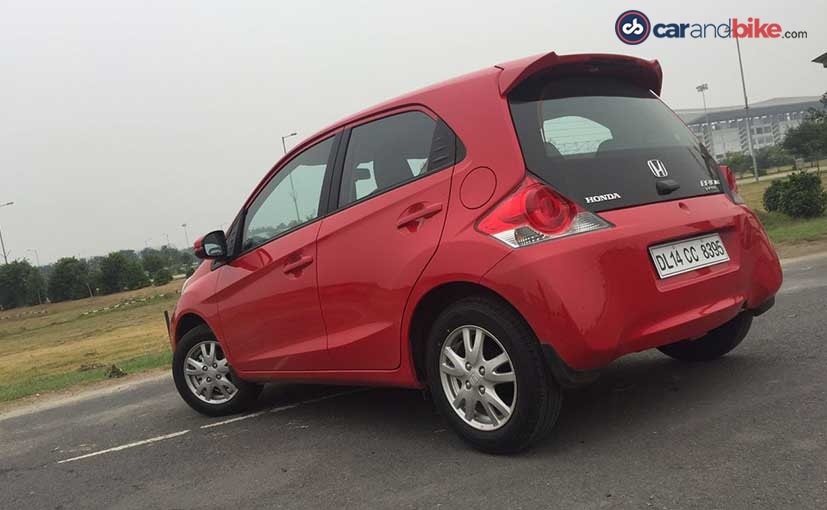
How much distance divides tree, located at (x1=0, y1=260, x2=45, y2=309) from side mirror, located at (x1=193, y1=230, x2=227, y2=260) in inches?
4329

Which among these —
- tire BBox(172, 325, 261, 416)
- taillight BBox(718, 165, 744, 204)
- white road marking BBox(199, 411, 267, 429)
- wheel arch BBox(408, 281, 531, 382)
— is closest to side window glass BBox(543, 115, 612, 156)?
wheel arch BBox(408, 281, 531, 382)

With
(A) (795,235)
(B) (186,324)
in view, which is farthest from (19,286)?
(B) (186,324)

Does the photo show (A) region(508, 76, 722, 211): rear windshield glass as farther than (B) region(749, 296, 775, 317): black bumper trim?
No

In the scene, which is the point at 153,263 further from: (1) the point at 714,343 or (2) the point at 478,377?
(2) the point at 478,377

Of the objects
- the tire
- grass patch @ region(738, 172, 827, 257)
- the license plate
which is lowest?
grass patch @ region(738, 172, 827, 257)

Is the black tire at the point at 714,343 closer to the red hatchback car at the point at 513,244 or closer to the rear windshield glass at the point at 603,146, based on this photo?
the red hatchback car at the point at 513,244

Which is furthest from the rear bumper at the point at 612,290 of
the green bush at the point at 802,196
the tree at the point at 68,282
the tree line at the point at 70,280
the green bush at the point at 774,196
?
the tree at the point at 68,282

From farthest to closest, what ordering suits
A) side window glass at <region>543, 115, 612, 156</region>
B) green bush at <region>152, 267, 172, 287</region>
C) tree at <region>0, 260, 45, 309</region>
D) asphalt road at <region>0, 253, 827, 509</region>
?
1. green bush at <region>152, 267, 172, 287</region>
2. tree at <region>0, 260, 45, 309</region>
3. side window glass at <region>543, 115, 612, 156</region>
4. asphalt road at <region>0, 253, 827, 509</region>

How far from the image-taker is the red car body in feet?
9.53

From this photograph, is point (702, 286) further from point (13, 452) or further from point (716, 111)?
point (716, 111)

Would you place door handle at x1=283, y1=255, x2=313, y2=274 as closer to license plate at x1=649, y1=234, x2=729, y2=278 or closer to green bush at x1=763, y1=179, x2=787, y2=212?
license plate at x1=649, y1=234, x2=729, y2=278

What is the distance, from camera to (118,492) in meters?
3.65

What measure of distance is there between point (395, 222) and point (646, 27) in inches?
964

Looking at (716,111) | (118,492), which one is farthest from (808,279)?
(716,111)
